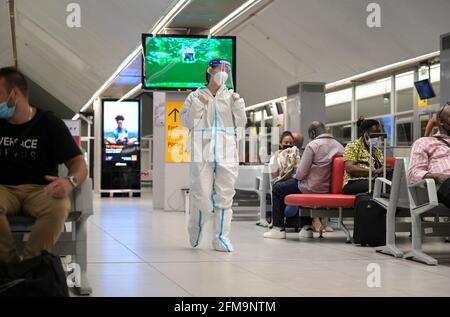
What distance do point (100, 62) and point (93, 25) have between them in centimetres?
380

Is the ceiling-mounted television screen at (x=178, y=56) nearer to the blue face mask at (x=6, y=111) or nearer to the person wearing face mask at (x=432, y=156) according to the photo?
the person wearing face mask at (x=432, y=156)

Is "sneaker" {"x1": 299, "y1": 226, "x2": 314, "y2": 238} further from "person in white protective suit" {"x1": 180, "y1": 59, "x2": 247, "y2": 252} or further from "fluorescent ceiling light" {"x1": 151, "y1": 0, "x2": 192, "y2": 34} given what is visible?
"fluorescent ceiling light" {"x1": 151, "y1": 0, "x2": 192, "y2": 34}

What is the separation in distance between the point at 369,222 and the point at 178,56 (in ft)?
21.1

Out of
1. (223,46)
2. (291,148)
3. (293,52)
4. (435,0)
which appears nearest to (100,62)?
(293,52)

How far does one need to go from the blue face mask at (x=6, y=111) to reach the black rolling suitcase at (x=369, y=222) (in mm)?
4052

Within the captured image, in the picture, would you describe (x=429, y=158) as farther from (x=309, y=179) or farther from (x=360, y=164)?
(x=309, y=179)

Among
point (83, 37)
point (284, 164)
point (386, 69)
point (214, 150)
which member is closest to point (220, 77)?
point (214, 150)

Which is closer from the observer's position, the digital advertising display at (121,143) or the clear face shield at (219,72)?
the clear face shield at (219,72)

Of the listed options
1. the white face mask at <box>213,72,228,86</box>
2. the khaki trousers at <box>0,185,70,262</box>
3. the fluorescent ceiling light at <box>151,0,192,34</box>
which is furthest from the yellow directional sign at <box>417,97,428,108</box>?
the khaki trousers at <box>0,185,70,262</box>

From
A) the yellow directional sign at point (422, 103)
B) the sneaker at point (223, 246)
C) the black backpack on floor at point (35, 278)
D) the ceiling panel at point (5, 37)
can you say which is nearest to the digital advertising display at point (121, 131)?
the ceiling panel at point (5, 37)

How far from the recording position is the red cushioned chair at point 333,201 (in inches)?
301

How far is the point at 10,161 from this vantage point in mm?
4172

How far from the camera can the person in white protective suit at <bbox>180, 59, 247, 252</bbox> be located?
675 cm

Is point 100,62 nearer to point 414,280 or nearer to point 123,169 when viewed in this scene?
point 123,169
